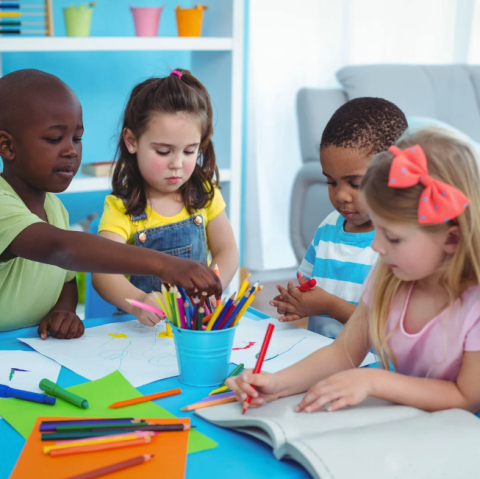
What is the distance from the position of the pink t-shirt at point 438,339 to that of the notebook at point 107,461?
35cm

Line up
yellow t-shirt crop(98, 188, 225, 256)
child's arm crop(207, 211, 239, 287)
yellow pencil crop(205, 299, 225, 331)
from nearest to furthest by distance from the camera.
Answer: yellow pencil crop(205, 299, 225, 331), yellow t-shirt crop(98, 188, 225, 256), child's arm crop(207, 211, 239, 287)

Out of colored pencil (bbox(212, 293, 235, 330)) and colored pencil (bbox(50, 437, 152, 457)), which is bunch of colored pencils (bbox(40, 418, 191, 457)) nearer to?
colored pencil (bbox(50, 437, 152, 457))

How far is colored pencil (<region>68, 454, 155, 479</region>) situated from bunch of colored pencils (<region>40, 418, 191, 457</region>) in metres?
0.04

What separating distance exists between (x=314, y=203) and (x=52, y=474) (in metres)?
2.39

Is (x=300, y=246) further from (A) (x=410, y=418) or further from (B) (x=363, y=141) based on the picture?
(A) (x=410, y=418)

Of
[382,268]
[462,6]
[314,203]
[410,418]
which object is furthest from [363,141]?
[462,6]

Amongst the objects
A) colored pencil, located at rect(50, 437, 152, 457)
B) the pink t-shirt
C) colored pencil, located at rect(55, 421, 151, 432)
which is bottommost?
colored pencil, located at rect(50, 437, 152, 457)

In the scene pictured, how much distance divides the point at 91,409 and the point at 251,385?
0.67ft

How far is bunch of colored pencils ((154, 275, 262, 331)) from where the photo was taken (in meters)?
0.87

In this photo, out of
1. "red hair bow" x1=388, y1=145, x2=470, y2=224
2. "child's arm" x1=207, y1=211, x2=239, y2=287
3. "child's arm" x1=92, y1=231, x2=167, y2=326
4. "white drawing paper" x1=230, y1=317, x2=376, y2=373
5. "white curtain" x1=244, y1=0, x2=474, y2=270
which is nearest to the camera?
→ "red hair bow" x1=388, y1=145, x2=470, y2=224

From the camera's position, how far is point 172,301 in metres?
0.88

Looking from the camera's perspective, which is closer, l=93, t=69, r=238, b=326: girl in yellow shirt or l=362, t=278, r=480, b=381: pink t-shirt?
l=362, t=278, r=480, b=381: pink t-shirt

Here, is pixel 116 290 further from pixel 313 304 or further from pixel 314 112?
pixel 314 112

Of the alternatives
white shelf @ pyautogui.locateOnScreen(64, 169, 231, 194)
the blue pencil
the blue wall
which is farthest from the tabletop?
the blue wall
